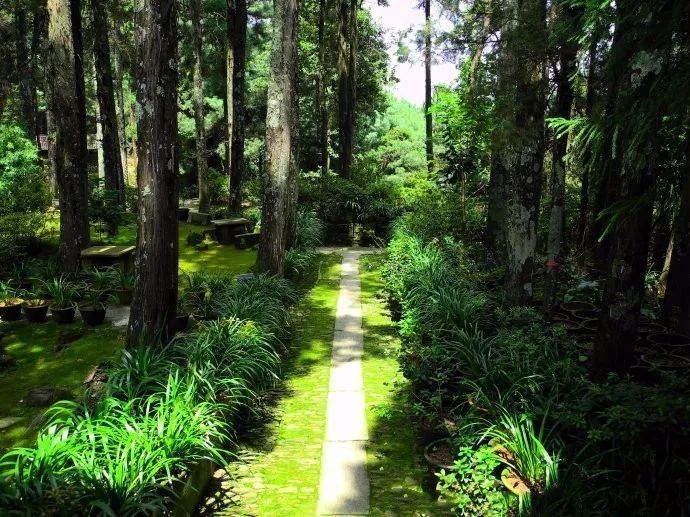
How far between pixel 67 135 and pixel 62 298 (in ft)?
10.9

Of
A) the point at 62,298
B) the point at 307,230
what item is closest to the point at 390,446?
the point at 62,298

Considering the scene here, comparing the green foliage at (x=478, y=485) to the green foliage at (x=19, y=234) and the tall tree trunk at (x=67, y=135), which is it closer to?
the tall tree trunk at (x=67, y=135)

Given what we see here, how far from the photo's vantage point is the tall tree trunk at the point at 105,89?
15303 mm

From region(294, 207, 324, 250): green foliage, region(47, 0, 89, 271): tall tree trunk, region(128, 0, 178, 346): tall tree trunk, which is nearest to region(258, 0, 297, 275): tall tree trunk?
region(294, 207, 324, 250): green foliage

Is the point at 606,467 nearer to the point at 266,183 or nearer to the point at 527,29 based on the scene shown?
the point at 527,29

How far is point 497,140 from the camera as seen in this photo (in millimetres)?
6848

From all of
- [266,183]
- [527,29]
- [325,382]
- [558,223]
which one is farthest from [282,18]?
[325,382]

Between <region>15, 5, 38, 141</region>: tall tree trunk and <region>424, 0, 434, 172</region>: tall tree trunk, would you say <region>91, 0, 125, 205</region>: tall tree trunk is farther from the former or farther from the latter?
<region>424, 0, 434, 172</region>: tall tree trunk

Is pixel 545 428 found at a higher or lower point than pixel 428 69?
lower

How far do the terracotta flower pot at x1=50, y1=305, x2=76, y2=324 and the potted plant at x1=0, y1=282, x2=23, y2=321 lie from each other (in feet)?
2.19

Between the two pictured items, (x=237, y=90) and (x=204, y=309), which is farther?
(x=237, y=90)

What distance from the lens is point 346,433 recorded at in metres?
4.98

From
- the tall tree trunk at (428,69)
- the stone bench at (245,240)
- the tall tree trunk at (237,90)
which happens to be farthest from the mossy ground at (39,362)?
the tall tree trunk at (428,69)

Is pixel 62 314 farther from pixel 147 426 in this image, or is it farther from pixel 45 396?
pixel 147 426
